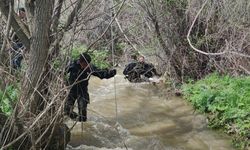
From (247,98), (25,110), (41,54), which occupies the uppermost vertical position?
(41,54)

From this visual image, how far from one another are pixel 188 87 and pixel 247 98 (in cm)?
231

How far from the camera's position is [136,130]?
9.10m

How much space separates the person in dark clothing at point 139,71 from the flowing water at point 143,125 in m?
0.45

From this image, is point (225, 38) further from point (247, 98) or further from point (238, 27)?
point (247, 98)

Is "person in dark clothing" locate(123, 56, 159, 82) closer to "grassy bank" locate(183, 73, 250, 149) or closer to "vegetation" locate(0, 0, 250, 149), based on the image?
"vegetation" locate(0, 0, 250, 149)

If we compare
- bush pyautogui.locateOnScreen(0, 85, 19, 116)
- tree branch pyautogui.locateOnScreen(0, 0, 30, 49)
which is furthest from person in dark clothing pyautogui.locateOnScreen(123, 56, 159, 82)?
tree branch pyautogui.locateOnScreen(0, 0, 30, 49)

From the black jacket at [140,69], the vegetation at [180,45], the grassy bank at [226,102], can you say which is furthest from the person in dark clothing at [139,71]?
the grassy bank at [226,102]

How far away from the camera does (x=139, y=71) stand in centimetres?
1256

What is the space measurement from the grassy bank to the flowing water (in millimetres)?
216

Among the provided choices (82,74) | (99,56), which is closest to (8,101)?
(82,74)

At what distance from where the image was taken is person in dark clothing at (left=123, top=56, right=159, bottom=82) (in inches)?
490

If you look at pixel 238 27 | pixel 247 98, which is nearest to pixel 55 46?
pixel 247 98

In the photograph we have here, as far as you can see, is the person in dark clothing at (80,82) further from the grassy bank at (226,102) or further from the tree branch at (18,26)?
the grassy bank at (226,102)

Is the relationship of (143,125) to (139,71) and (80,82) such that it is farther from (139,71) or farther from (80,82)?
(139,71)
